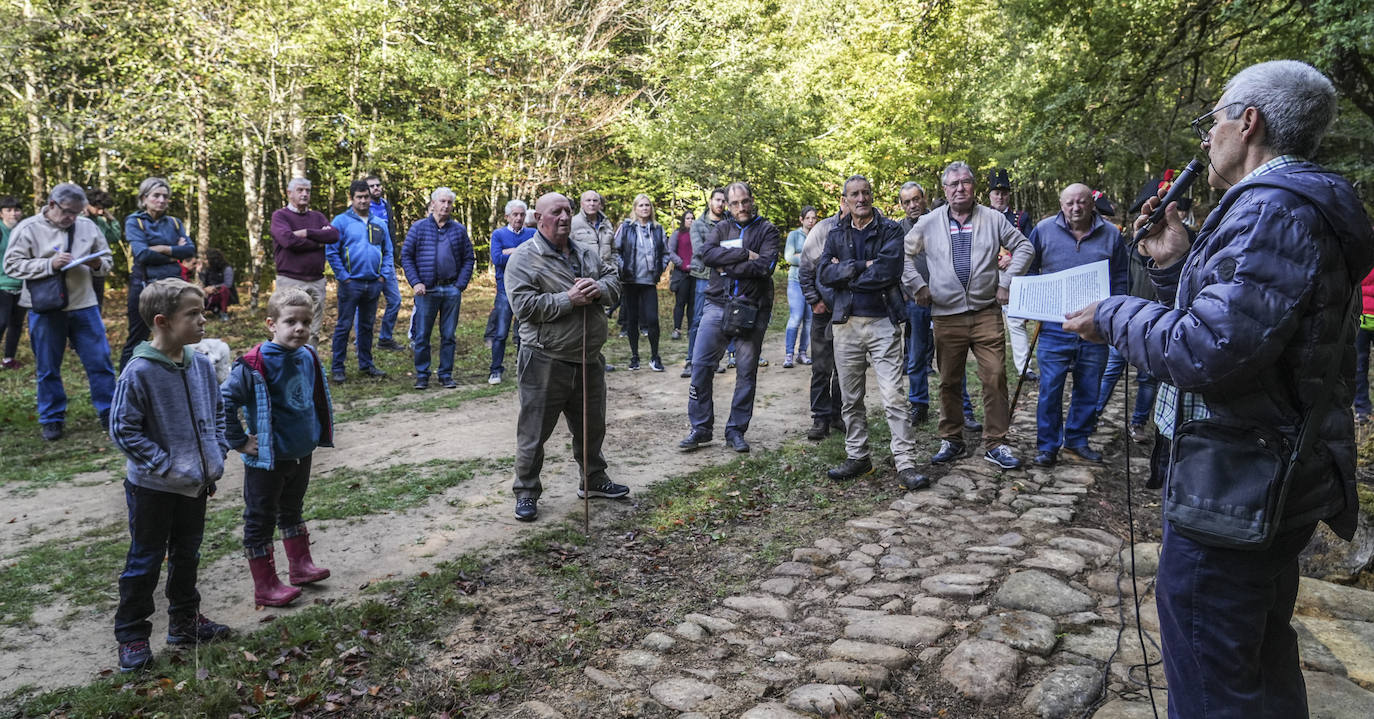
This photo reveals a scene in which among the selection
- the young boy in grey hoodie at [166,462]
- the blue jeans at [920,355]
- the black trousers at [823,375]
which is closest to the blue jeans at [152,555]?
the young boy in grey hoodie at [166,462]

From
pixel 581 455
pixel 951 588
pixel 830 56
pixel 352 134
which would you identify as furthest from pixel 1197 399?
pixel 830 56

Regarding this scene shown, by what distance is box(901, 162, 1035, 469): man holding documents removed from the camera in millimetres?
6430

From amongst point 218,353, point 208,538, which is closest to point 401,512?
point 208,538

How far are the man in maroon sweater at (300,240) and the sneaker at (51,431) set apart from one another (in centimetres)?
245

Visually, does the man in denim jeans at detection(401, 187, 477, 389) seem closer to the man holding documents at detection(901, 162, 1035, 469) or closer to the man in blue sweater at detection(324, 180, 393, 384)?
the man in blue sweater at detection(324, 180, 393, 384)

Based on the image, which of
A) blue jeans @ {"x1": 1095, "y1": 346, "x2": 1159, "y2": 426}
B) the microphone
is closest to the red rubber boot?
the microphone

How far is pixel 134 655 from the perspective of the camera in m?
3.59

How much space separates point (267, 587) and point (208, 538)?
3.93 ft

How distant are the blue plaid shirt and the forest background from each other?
952 cm

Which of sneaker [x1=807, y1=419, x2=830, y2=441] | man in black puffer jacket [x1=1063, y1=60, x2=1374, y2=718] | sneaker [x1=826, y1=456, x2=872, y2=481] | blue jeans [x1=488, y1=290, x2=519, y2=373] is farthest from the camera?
blue jeans [x1=488, y1=290, x2=519, y2=373]

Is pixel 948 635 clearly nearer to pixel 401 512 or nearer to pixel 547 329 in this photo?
pixel 547 329

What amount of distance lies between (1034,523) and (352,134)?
50.9 ft

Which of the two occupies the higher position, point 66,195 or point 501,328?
point 66,195

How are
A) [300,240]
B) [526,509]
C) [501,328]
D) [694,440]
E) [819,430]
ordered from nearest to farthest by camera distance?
[526,509], [694,440], [819,430], [300,240], [501,328]
